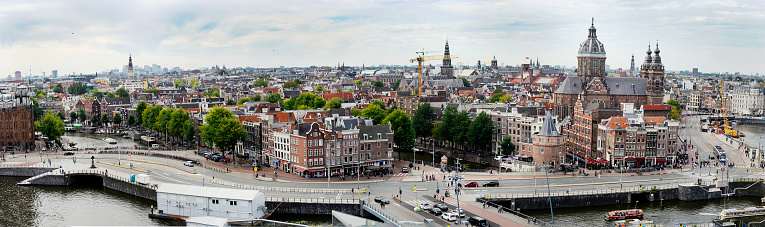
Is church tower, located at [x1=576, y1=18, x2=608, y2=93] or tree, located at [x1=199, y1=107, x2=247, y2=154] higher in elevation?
church tower, located at [x1=576, y1=18, x2=608, y2=93]

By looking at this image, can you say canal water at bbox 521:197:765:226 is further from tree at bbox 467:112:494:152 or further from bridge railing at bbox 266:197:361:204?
tree at bbox 467:112:494:152

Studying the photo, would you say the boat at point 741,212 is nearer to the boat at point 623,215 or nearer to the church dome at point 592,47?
the boat at point 623,215

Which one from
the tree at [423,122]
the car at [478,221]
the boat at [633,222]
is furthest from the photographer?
the tree at [423,122]

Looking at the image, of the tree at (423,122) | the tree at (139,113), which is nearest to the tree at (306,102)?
the tree at (139,113)

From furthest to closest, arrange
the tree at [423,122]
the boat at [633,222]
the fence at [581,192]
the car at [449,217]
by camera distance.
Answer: the tree at [423,122], the fence at [581,192], the boat at [633,222], the car at [449,217]

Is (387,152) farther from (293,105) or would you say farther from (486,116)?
(293,105)

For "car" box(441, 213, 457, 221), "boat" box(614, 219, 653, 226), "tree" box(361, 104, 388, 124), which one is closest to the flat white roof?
"car" box(441, 213, 457, 221)
